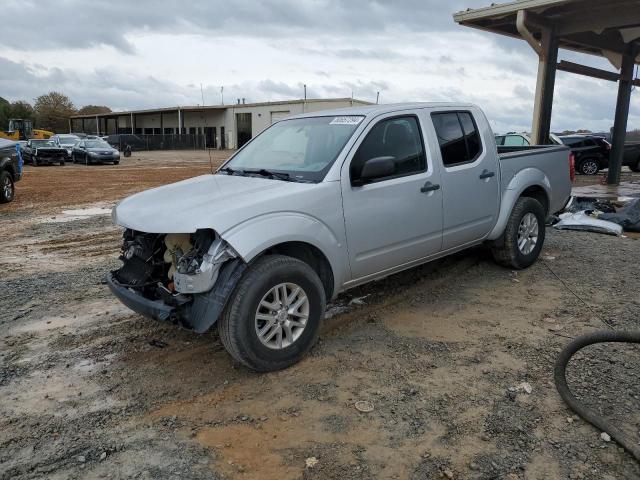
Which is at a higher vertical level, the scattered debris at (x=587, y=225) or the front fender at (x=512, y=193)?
the front fender at (x=512, y=193)

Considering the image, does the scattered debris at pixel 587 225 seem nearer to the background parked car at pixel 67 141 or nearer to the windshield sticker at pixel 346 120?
the windshield sticker at pixel 346 120

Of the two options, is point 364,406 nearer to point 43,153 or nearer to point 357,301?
point 357,301

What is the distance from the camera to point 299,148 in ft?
15.0

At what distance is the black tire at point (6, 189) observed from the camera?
A: 12.1 meters

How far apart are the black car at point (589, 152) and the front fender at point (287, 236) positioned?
735 inches

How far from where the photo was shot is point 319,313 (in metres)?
3.91

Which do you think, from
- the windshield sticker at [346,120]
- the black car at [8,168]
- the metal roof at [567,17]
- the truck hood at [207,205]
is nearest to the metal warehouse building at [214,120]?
the metal roof at [567,17]

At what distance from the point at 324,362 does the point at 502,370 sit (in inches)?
49.8

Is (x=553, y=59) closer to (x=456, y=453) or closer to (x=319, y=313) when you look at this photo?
(x=319, y=313)

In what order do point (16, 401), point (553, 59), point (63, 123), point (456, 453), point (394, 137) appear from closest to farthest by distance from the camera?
point (456, 453), point (16, 401), point (394, 137), point (553, 59), point (63, 123)

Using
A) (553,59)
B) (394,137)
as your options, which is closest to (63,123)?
(553,59)

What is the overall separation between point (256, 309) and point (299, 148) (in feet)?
5.43

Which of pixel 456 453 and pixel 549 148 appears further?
pixel 549 148

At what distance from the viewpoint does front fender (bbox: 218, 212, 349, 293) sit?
3.43 meters
